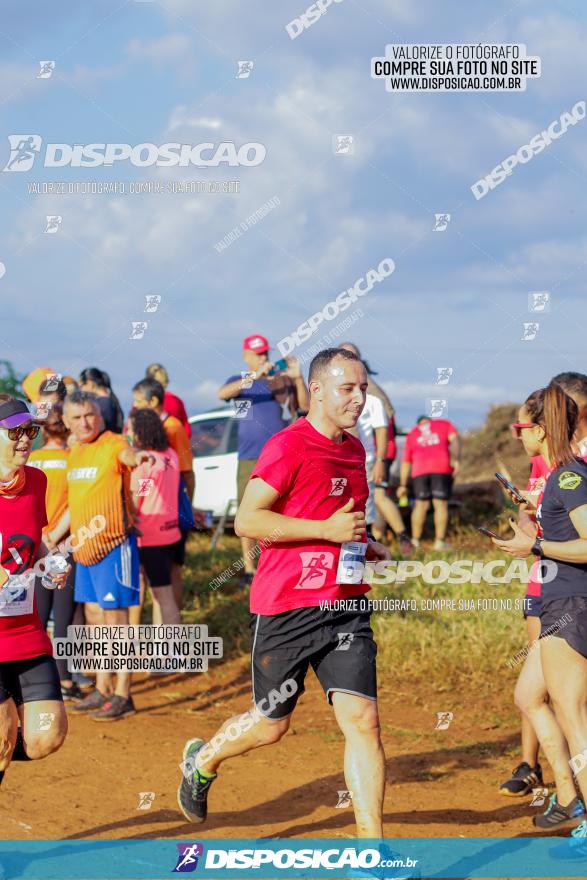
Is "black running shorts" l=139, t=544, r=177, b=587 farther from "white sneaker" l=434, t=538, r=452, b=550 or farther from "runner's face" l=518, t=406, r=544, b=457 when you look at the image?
"white sneaker" l=434, t=538, r=452, b=550

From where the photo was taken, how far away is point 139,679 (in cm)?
998

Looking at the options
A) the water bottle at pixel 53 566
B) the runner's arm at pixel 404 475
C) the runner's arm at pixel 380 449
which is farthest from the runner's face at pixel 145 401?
the runner's arm at pixel 404 475

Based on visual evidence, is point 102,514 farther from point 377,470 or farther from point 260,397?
point 377,470

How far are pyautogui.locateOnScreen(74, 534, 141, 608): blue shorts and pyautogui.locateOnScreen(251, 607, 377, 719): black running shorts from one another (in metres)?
3.46

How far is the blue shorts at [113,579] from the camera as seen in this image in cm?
841

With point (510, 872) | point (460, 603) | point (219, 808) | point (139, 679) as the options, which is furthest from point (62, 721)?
point (460, 603)

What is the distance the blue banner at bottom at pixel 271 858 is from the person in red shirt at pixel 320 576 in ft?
A: 2.22

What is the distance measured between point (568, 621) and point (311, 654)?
1.34 meters

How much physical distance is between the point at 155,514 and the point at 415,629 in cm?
266

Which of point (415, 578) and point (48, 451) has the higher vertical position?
point (48, 451)

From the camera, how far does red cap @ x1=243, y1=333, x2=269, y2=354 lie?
1027cm

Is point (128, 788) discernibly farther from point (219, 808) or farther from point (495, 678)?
point (495, 678)

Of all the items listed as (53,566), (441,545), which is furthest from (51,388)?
(441,545)

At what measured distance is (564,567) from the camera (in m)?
5.50
